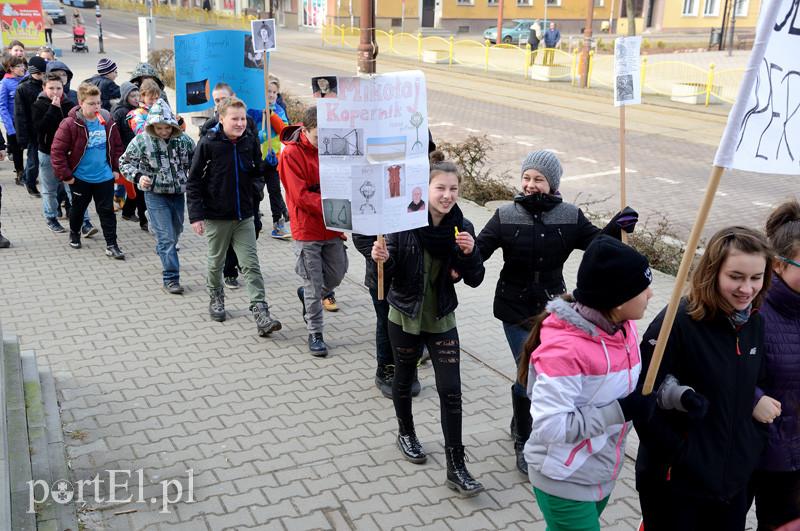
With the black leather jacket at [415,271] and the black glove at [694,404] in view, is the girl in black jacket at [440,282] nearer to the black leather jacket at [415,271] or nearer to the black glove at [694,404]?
the black leather jacket at [415,271]

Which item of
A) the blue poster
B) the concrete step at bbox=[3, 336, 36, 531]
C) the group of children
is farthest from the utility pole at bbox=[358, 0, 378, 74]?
the concrete step at bbox=[3, 336, 36, 531]

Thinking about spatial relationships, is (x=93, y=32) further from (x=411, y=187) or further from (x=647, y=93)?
(x=411, y=187)

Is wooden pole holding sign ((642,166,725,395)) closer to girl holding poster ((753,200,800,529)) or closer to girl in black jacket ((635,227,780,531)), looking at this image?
girl in black jacket ((635,227,780,531))

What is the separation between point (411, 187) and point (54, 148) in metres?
5.44

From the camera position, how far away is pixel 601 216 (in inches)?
438

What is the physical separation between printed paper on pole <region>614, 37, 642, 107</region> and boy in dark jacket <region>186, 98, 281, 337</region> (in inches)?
119

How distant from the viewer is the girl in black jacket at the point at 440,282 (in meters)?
4.63

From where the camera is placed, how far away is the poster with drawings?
458cm

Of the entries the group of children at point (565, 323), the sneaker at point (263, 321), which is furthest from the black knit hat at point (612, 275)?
the sneaker at point (263, 321)

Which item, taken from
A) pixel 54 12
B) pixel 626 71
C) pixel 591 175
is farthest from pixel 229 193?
pixel 54 12

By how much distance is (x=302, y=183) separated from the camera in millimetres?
6383

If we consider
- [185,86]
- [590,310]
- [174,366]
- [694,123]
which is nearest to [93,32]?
[694,123]

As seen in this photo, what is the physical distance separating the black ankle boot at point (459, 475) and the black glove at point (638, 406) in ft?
5.60

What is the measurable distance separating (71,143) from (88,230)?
5.05 feet
